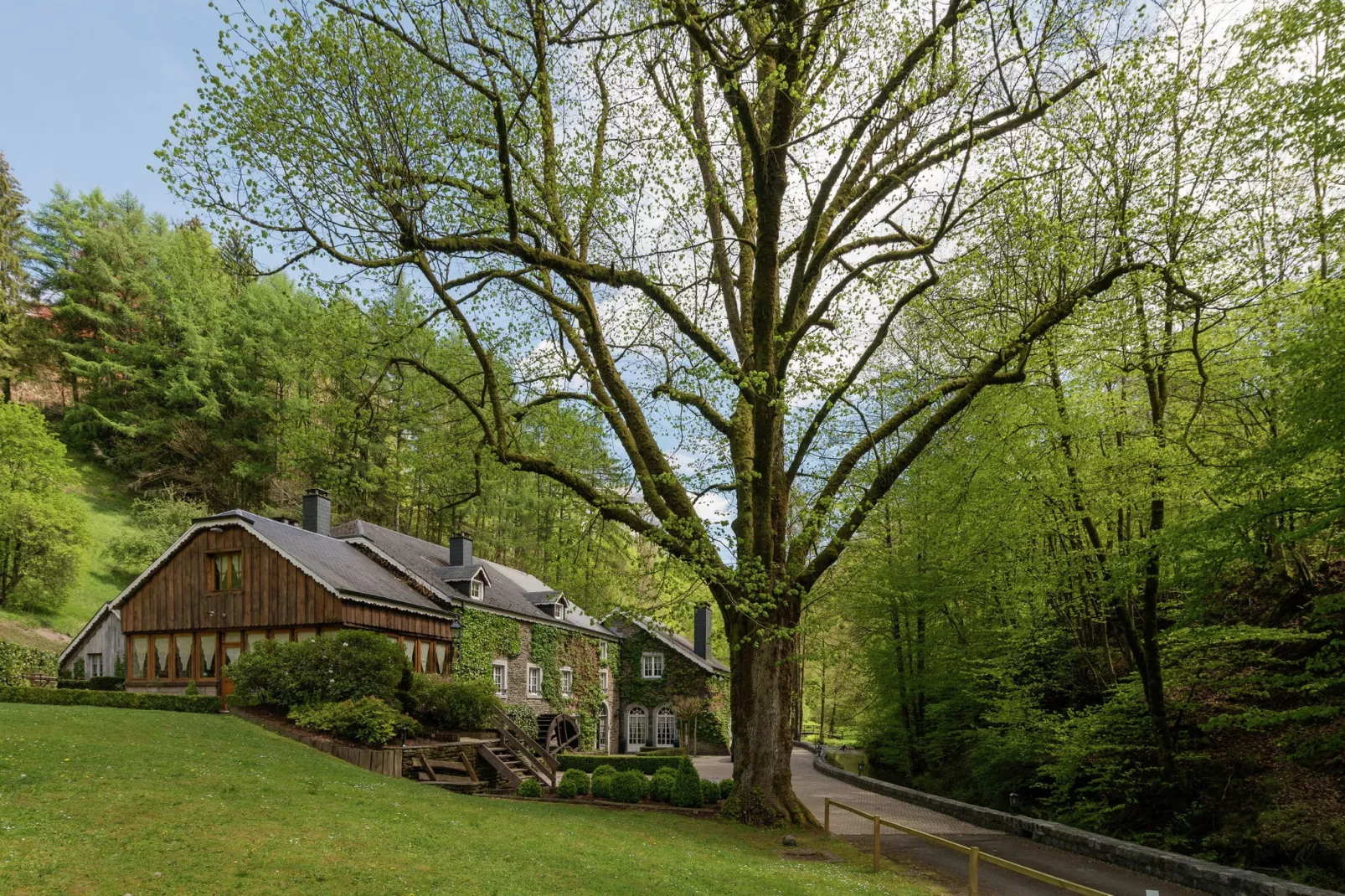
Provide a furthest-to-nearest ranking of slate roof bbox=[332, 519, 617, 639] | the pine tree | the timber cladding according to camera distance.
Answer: the pine tree
slate roof bbox=[332, 519, 617, 639]
the timber cladding

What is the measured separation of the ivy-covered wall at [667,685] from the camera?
41.0m

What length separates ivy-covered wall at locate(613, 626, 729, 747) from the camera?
135 ft

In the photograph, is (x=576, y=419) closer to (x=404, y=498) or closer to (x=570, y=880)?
(x=570, y=880)

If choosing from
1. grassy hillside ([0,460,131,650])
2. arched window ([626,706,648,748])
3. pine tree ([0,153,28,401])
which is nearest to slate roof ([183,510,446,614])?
grassy hillside ([0,460,131,650])

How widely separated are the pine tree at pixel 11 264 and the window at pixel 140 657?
25.4m

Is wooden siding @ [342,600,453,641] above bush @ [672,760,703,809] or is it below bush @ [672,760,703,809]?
above

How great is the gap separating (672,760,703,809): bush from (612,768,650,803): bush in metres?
0.83

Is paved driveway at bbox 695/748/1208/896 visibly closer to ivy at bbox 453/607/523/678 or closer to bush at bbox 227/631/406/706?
bush at bbox 227/631/406/706

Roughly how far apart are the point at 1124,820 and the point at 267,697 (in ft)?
62.7

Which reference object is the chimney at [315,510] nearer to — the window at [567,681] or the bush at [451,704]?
the bush at [451,704]

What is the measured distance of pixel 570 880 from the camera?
28.7ft

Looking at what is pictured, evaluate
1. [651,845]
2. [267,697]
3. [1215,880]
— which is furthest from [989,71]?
[267,697]

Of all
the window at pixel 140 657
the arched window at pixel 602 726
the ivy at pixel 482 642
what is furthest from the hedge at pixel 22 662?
the arched window at pixel 602 726

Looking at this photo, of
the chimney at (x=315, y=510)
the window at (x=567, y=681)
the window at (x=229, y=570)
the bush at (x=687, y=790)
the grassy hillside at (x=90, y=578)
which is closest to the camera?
the bush at (x=687, y=790)
